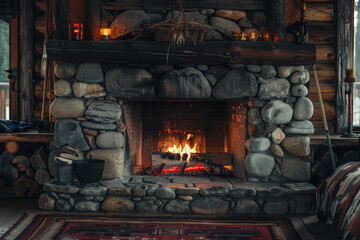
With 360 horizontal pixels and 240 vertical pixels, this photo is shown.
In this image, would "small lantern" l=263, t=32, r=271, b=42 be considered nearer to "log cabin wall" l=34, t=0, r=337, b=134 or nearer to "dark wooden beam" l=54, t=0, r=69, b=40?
"log cabin wall" l=34, t=0, r=337, b=134

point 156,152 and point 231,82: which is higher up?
point 231,82

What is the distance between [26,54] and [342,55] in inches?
150

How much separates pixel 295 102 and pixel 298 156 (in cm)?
56

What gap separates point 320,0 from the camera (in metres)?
4.98

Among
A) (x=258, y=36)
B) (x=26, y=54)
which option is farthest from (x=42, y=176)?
(x=258, y=36)

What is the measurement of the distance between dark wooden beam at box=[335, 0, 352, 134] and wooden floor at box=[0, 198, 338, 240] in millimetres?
1549

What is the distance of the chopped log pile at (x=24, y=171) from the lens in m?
4.65

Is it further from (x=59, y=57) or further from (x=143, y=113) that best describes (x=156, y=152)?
(x=59, y=57)

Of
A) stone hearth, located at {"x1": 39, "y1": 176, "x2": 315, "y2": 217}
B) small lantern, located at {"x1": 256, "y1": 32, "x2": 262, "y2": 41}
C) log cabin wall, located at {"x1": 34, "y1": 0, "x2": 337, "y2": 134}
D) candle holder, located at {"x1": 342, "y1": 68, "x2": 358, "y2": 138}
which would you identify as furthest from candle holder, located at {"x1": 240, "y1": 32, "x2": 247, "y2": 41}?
stone hearth, located at {"x1": 39, "y1": 176, "x2": 315, "y2": 217}

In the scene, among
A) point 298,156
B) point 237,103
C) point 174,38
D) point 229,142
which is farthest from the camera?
point 229,142

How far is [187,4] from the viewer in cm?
430

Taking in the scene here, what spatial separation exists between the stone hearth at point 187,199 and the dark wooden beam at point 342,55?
1333 mm

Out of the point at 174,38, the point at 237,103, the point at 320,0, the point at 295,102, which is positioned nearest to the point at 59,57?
the point at 174,38

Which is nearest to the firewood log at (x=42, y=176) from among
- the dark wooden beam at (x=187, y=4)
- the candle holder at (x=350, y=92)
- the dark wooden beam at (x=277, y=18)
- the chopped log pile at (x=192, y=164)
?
the chopped log pile at (x=192, y=164)
